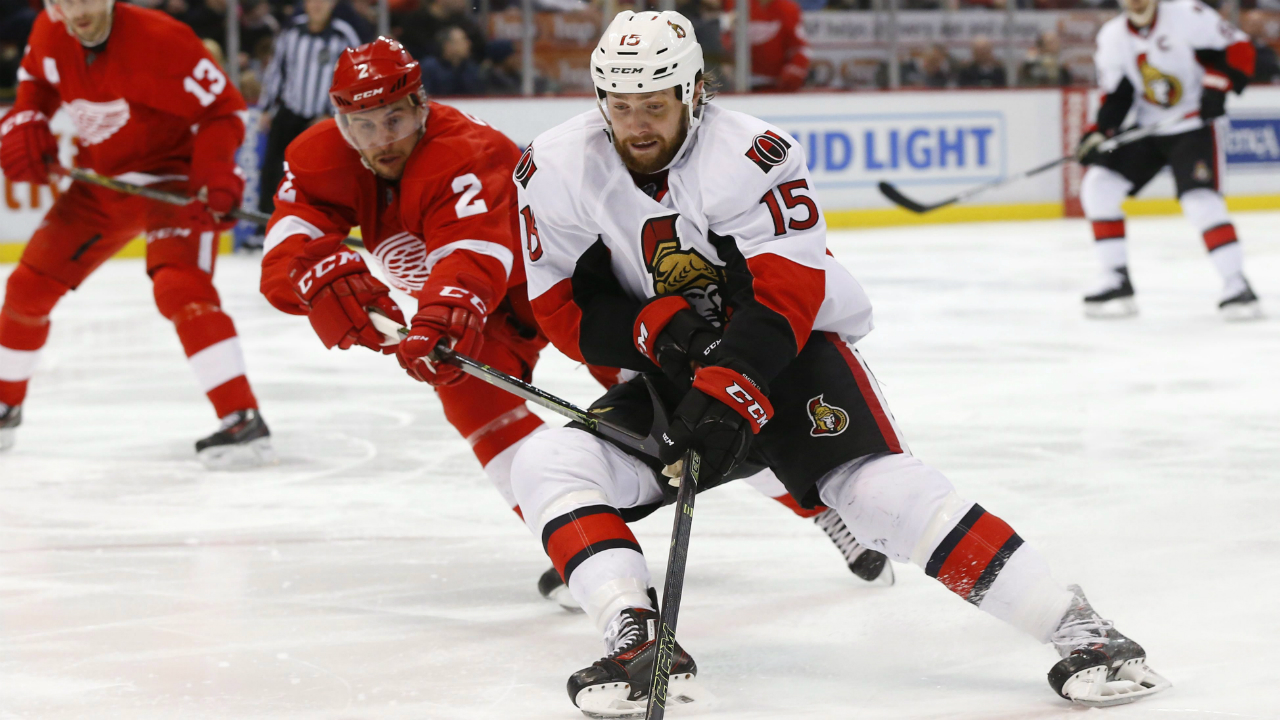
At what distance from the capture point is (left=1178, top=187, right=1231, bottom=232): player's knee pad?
569 centimetres

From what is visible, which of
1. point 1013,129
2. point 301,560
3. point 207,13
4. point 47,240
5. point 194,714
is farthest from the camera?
point 1013,129

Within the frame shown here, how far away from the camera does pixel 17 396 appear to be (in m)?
3.65

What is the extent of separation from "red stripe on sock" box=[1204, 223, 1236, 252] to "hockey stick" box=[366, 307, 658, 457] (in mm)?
4177

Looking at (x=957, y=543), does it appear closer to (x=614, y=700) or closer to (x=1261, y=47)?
(x=614, y=700)

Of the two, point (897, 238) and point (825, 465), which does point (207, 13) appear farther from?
point (825, 465)

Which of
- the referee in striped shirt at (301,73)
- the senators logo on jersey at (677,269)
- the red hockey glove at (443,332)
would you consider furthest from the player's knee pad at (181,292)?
the referee in striped shirt at (301,73)

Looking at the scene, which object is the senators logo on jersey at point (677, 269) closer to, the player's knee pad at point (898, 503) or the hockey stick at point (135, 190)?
the player's knee pad at point (898, 503)

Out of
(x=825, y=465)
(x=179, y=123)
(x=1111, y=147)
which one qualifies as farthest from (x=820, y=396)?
(x=1111, y=147)

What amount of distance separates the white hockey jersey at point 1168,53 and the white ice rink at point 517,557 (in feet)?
4.61

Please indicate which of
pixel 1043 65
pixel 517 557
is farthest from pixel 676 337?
pixel 1043 65

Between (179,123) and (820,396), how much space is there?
2.26 metres

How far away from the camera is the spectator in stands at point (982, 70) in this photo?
9.25 metres

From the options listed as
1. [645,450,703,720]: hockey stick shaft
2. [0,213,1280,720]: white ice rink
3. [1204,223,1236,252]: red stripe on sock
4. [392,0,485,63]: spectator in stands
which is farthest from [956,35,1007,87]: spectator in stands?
[645,450,703,720]: hockey stick shaft

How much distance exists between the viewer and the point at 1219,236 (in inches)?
222
